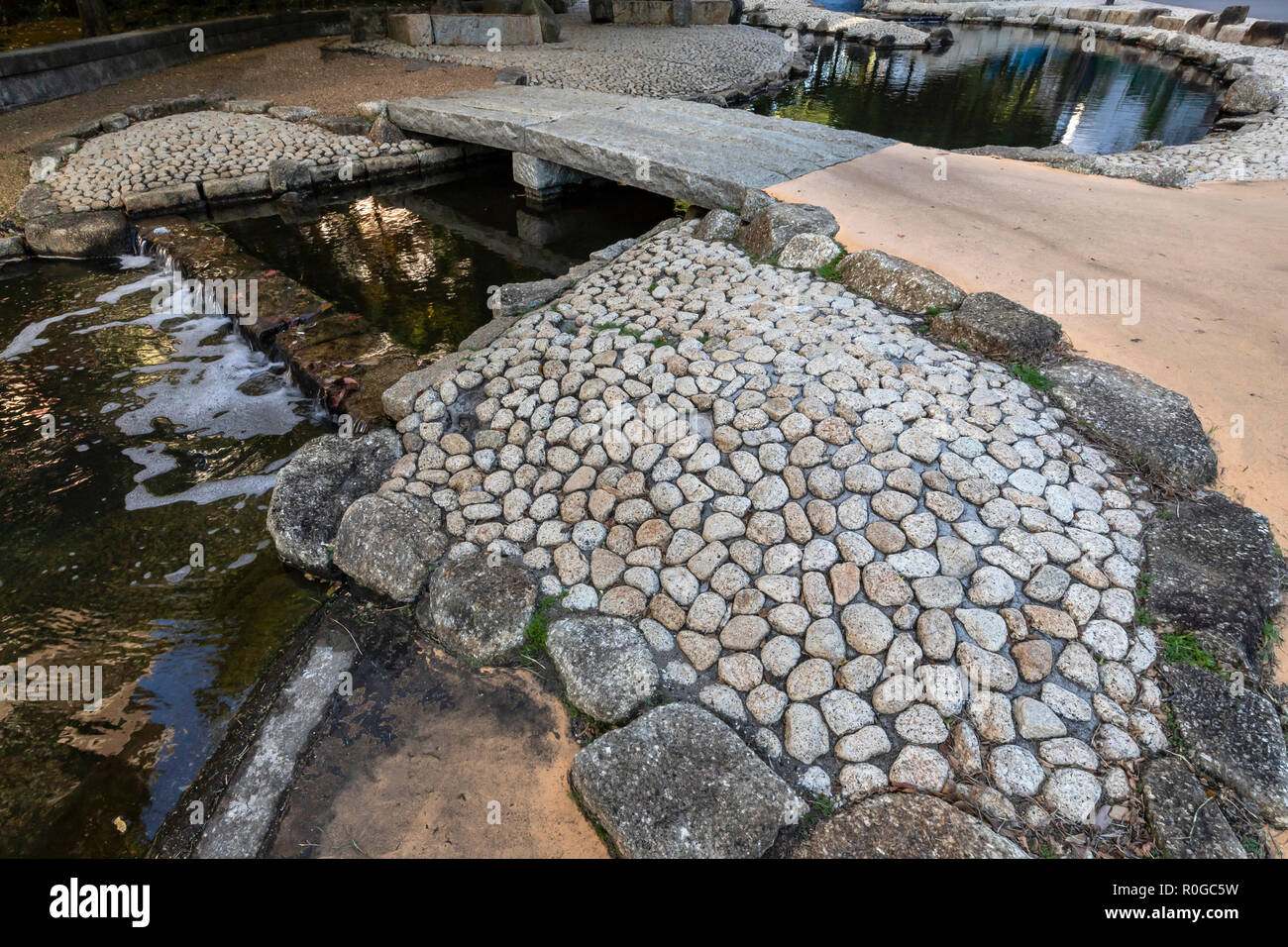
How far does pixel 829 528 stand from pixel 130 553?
4254 mm

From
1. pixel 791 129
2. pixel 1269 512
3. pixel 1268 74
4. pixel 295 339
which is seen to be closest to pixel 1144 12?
pixel 1268 74

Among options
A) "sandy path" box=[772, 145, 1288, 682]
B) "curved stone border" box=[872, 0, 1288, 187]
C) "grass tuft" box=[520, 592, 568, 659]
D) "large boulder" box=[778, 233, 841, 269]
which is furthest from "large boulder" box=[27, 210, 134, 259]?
"curved stone border" box=[872, 0, 1288, 187]

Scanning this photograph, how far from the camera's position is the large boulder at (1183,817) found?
7.39ft

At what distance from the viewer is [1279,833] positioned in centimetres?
231

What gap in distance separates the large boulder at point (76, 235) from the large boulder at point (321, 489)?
20.0 feet

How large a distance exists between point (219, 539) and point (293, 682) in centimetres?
149

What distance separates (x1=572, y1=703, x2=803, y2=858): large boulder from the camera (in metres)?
2.46

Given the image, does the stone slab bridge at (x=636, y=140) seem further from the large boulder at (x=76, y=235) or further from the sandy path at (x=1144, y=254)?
the large boulder at (x=76, y=235)

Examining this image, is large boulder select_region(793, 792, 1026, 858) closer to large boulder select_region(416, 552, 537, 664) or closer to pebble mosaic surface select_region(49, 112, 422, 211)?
large boulder select_region(416, 552, 537, 664)

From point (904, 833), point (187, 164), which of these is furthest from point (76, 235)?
point (904, 833)

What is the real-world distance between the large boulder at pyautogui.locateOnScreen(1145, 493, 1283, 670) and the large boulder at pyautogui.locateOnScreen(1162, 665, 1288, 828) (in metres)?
0.18

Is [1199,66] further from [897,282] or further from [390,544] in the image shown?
[390,544]

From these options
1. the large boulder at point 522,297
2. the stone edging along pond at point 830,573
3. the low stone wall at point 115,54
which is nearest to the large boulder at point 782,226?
the stone edging along pond at point 830,573

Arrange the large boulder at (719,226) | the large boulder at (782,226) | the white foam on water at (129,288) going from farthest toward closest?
the white foam on water at (129,288) < the large boulder at (719,226) < the large boulder at (782,226)
